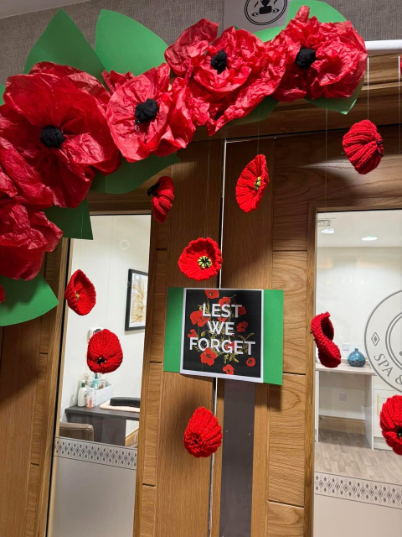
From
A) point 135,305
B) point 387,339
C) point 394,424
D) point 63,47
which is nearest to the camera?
point 394,424

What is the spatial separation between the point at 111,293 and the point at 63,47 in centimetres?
58

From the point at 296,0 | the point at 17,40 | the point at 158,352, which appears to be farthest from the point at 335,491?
the point at 17,40

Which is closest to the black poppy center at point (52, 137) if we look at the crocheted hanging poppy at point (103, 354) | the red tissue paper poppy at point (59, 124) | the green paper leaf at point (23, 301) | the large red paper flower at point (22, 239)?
the red tissue paper poppy at point (59, 124)

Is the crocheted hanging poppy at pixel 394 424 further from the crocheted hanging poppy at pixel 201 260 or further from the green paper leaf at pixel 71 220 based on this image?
the green paper leaf at pixel 71 220

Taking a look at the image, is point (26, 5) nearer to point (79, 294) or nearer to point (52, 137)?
point (52, 137)

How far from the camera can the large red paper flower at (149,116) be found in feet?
2.11

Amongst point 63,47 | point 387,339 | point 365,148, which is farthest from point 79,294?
point 387,339

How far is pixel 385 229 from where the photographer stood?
0.92m

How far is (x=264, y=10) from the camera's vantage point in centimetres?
95

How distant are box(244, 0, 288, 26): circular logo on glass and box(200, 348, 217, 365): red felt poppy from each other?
79 centimetres

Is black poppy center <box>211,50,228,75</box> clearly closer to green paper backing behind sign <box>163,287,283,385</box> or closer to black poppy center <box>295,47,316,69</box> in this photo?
black poppy center <box>295,47,316,69</box>

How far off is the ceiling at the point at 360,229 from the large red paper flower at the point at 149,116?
456mm

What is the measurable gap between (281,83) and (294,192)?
35cm

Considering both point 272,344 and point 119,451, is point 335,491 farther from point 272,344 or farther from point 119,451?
point 119,451
